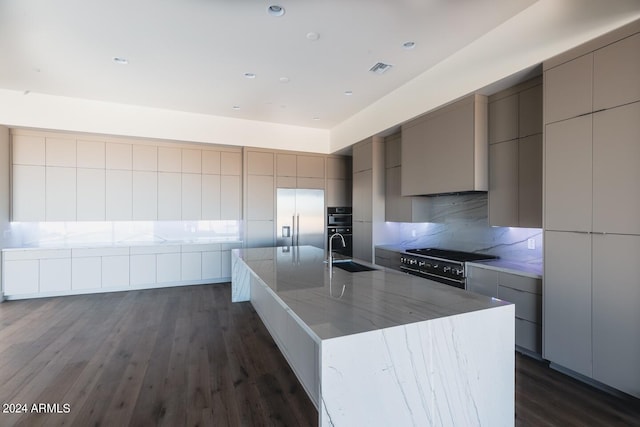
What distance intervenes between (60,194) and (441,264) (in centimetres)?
601

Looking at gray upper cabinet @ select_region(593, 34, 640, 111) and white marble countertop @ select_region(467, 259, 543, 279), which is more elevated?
gray upper cabinet @ select_region(593, 34, 640, 111)

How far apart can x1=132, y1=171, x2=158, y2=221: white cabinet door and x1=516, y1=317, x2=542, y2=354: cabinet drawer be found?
5.75 metres

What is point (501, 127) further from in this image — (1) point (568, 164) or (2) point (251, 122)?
(2) point (251, 122)

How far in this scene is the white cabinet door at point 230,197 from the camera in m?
6.12

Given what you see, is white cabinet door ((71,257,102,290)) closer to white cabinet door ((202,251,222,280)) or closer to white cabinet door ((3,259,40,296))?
white cabinet door ((3,259,40,296))

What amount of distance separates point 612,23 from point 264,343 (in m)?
3.99

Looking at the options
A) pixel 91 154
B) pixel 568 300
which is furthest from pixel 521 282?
pixel 91 154

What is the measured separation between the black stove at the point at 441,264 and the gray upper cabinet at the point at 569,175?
3.56 ft

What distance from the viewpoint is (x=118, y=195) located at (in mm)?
5375

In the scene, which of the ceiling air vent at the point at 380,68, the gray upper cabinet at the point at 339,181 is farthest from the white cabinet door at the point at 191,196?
the ceiling air vent at the point at 380,68

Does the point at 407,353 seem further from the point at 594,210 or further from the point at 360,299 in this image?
the point at 594,210

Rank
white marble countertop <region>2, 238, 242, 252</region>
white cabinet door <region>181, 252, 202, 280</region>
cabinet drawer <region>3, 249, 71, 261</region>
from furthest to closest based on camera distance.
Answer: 1. white cabinet door <region>181, 252, 202, 280</region>
2. white marble countertop <region>2, 238, 242, 252</region>
3. cabinet drawer <region>3, 249, 71, 261</region>

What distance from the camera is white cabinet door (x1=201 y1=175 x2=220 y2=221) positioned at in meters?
5.98

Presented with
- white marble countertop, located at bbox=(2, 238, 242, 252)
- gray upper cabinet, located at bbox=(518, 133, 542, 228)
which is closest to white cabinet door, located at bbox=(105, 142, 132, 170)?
white marble countertop, located at bbox=(2, 238, 242, 252)
